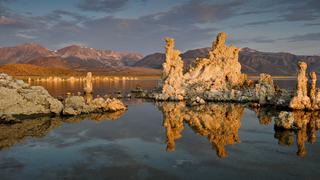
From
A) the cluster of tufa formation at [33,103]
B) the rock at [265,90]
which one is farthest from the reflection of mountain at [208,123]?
the cluster of tufa formation at [33,103]

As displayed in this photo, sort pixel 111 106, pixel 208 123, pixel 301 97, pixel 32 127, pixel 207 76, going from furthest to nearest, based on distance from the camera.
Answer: pixel 207 76 → pixel 301 97 → pixel 111 106 → pixel 208 123 → pixel 32 127

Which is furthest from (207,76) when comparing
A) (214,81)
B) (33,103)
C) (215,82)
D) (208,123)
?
(33,103)

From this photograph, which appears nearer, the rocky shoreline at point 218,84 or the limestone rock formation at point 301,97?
the limestone rock formation at point 301,97

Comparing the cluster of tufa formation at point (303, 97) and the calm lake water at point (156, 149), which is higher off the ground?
the cluster of tufa formation at point (303, 97)

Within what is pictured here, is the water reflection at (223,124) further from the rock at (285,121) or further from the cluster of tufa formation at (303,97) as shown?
the cluster of tufa formation at (303,97)

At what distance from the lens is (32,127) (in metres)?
29.5

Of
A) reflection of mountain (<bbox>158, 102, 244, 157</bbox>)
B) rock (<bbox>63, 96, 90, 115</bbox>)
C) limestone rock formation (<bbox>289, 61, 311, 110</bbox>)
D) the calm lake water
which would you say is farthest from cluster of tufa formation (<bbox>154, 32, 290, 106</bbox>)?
the calm lake water

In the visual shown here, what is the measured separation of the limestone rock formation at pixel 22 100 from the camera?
110ft

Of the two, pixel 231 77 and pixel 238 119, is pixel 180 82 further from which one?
pixel 238 119

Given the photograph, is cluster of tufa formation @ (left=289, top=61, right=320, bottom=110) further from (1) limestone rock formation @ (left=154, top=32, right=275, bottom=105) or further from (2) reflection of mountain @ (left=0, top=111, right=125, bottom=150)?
(2) reflection of mountain @ (left=0, top=111, right=125, bottom=150)

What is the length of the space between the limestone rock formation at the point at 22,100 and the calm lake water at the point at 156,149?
2061 mm

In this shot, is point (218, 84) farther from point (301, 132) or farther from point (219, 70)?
point (301, 132)

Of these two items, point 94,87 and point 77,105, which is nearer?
point 77,105

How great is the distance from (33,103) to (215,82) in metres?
30.9
